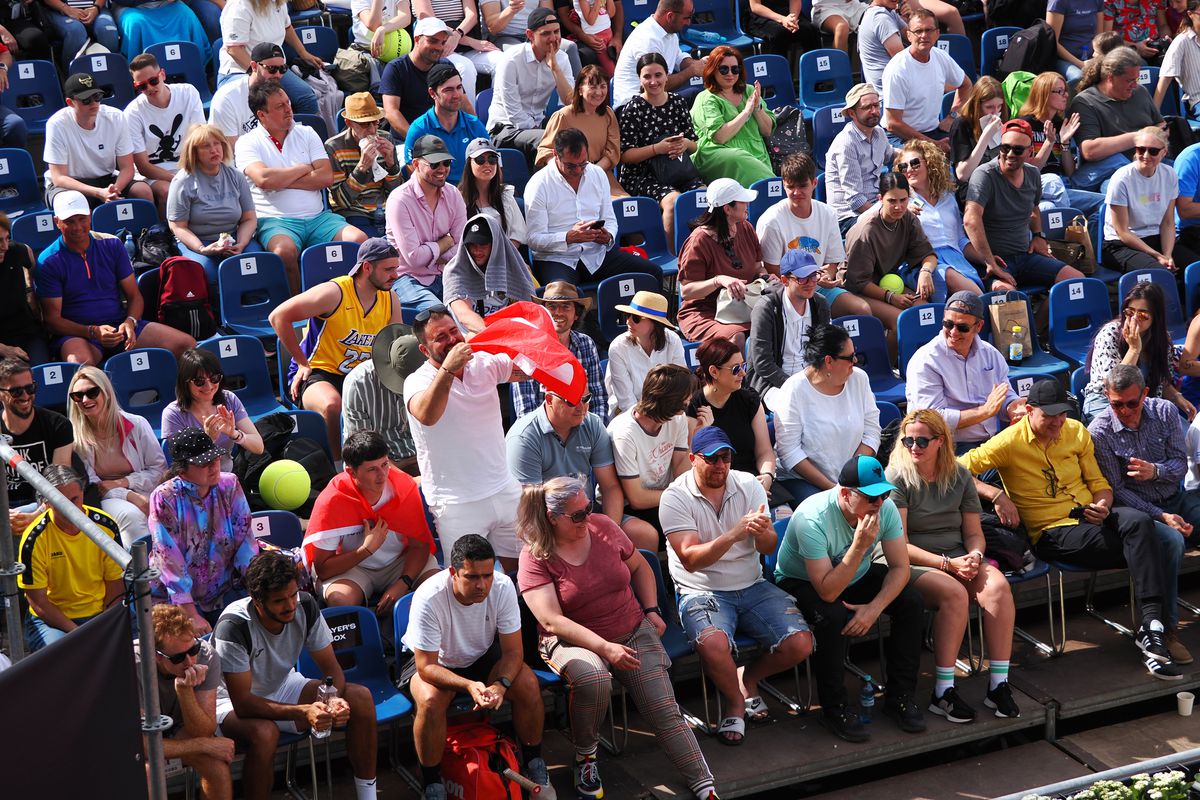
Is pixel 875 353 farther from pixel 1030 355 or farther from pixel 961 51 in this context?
pixel 961 51

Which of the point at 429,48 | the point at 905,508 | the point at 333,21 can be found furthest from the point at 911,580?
the point at 333,21

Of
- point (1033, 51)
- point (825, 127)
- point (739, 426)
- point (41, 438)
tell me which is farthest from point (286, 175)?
point (1033, 51)

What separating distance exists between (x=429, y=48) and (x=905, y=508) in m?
4.80

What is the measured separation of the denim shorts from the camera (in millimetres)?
6457

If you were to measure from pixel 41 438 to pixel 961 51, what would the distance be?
787cm

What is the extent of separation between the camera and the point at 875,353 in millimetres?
8539

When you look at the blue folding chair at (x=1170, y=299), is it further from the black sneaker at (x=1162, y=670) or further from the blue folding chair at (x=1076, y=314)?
the black sneaker at (x=1162, y=670)

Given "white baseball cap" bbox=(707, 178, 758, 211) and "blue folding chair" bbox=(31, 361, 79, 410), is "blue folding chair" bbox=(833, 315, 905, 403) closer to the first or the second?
"white baseball cap" bbox=(707, 178, 758, 211)

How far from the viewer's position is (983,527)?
720 centimetres

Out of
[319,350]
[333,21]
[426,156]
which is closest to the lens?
[319,350]

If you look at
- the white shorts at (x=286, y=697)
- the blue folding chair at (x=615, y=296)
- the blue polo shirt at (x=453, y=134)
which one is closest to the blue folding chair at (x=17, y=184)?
the blue polo shirt at (x=453, y=134)

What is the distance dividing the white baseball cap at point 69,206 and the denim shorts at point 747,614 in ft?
12.4

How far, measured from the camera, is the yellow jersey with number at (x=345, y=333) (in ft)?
25.3

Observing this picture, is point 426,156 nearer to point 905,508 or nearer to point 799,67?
point 905,508
